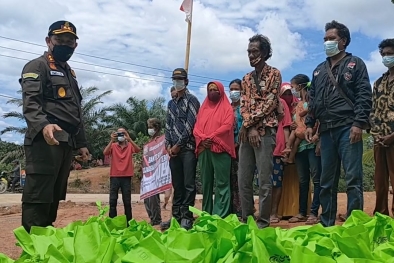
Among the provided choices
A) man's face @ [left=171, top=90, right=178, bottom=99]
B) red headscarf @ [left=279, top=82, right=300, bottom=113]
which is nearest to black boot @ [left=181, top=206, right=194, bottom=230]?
man's face @ [left=171, top=90, right=178, bottom=99]

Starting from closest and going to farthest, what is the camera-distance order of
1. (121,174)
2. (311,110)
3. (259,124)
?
(311,110)
(259,124)
(121,174)

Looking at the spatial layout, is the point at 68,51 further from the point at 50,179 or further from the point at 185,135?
the point at 185,135

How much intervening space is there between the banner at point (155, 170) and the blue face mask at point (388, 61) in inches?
122

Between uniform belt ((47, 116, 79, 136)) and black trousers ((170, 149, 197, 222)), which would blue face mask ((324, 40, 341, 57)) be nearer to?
black trousers ((170, 149, 197, 222))

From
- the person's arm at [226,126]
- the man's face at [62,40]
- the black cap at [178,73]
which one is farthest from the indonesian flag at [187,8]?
the man's face at [62,40]

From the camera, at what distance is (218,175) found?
4770 mm

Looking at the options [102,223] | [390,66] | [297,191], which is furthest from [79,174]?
[102,223]

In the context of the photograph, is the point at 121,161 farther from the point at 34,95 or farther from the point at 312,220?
the point at 34,95

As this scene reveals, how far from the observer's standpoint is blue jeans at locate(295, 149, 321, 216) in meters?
5.09

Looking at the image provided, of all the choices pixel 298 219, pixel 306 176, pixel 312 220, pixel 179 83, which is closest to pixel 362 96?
pixel 312 220

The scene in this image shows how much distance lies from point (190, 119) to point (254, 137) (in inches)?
41.9

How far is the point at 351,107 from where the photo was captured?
3742mm

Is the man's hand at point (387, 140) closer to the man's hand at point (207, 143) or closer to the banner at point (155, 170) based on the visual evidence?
the man's hand at point (207, 143)

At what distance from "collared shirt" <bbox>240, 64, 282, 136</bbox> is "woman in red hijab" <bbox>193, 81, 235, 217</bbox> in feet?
1.43
